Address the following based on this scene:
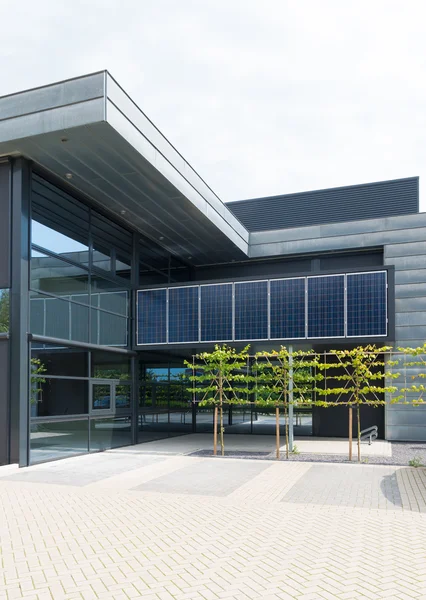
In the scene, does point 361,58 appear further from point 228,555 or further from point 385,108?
point 228,555

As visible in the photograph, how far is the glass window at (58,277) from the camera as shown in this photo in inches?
537

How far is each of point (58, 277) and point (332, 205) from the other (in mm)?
13707

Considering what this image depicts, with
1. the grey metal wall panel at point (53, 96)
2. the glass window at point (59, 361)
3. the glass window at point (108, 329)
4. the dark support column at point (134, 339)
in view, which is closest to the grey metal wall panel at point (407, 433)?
the dark support column at point (134, 339)

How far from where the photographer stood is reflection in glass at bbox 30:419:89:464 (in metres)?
13.2

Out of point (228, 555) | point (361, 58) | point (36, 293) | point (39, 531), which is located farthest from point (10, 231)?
point (228, 555)

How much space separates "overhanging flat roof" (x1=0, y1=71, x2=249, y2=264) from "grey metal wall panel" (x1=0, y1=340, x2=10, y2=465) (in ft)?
15.1

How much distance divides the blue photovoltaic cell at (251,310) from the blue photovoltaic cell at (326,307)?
1424 millimetres

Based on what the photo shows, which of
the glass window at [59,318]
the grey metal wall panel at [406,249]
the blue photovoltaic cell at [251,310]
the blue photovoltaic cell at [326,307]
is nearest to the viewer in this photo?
the glass window at [59,318]

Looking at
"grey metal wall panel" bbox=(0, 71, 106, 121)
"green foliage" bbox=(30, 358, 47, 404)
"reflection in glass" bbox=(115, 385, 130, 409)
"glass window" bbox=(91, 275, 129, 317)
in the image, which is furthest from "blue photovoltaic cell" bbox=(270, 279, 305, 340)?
"grey metal wall panel" bbox=(0, 71, 106, 121)

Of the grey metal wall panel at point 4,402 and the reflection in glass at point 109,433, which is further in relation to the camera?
the reflection in glass at point 109,433

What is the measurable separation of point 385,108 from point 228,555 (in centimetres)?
995

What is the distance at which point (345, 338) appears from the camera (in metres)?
16.2

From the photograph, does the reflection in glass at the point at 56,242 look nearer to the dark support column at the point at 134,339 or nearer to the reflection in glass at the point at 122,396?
the dark support column at the point at 134,339

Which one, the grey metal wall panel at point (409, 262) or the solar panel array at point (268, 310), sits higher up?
the grey metal wall panel at point (409, 262)
